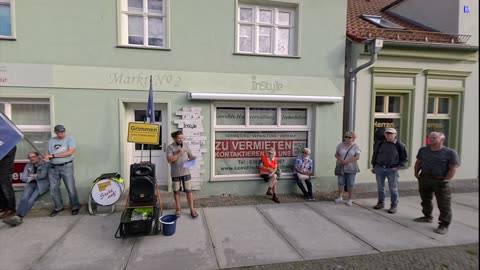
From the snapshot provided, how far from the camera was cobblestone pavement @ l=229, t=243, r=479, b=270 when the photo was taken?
3.73 meters

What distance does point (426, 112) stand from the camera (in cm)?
750

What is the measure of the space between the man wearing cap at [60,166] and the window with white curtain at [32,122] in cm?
70

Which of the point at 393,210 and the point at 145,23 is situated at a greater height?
the point at 145,23

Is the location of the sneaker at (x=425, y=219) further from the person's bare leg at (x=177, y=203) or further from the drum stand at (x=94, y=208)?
the drum stand at (x=94, y=208)

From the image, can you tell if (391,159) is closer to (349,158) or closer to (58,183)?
(349,158)

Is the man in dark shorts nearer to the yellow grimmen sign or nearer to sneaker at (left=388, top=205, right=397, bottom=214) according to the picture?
the yellow grimmen sign

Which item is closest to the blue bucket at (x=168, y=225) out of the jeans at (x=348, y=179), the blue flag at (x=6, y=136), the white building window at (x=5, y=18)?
the blue flag at (x=6, y=136)

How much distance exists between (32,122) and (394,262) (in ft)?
23.3

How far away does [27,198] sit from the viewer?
201 inches

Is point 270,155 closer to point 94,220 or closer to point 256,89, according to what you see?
point 256,89

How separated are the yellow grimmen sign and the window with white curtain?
210 centimetres

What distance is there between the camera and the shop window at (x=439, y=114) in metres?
7.84

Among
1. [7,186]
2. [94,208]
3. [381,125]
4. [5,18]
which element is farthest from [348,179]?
[5,18]

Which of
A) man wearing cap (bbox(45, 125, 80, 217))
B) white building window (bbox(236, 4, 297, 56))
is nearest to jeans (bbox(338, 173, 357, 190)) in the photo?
white building window (bbox(236, 4, 297, 56))
